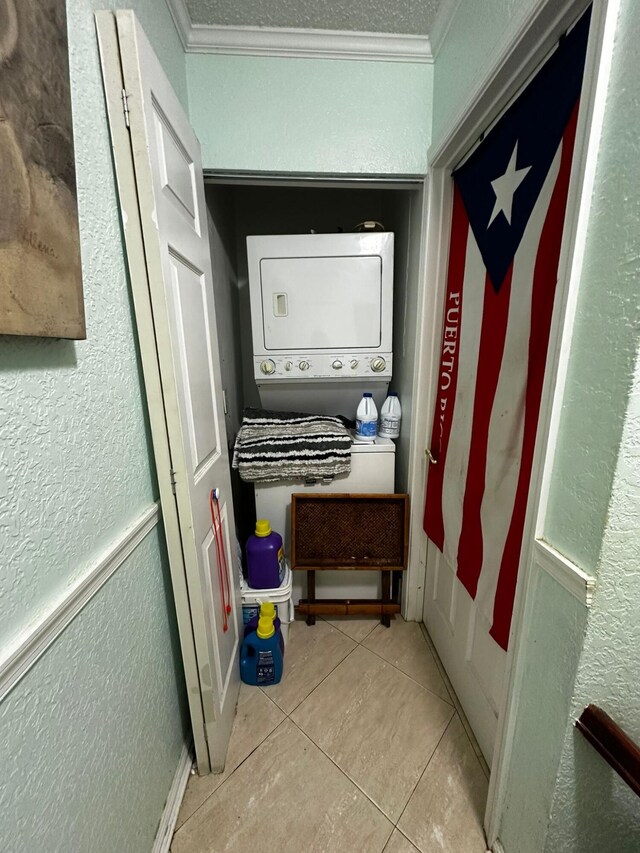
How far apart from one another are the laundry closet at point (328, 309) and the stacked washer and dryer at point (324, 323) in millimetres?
11

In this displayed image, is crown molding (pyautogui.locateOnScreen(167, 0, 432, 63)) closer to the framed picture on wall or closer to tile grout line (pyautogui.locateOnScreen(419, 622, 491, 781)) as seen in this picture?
the framed picture on wall

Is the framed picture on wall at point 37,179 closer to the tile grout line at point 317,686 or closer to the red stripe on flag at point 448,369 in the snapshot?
the red stripe on flag at point 448,369

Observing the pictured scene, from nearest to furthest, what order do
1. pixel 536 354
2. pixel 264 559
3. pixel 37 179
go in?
pixel 37 179 → pixel 536 354 → pixel 264 559

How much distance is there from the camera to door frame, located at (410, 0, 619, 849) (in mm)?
584

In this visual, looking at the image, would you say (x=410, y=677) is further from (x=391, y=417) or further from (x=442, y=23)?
(x=442, y=23)

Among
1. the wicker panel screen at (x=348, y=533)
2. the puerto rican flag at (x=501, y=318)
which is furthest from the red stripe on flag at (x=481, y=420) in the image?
the wicker panel screen at (x=348, y=533)

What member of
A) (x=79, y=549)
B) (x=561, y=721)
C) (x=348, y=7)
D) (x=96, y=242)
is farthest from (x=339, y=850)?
(x=348, y=7)

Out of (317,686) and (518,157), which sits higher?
(518,157)

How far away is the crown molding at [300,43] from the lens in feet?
3.81

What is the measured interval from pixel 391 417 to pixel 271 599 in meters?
1.05

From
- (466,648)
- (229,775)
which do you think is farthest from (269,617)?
(466,648)

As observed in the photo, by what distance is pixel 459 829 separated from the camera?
0.99 metres

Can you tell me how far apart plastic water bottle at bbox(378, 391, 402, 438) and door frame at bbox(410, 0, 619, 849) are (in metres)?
0.90

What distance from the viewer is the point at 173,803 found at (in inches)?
39.6
